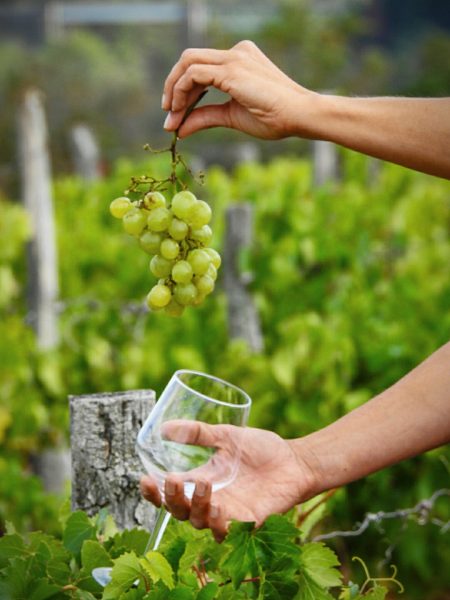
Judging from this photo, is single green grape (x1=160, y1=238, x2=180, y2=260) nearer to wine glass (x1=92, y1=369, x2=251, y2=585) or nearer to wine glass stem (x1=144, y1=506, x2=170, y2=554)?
wine glass (x1=92, y1=369, x2=251, y2=585)

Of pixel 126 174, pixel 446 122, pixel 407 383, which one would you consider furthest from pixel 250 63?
pixel 126 174

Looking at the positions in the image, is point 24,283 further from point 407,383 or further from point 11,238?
point 407,383

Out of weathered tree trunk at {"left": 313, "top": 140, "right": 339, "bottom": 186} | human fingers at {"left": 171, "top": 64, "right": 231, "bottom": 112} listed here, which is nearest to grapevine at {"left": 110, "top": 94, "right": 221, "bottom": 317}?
human fingers at {"left": 171, "top": 64, "right": 231, "bottom": 112}

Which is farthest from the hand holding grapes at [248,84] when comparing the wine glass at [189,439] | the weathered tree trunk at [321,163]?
the weathered tree trunk at [321,163]

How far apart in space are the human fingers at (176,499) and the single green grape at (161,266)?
29cm

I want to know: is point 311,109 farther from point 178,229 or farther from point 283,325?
point 283,325

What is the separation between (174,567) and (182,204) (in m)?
0.48

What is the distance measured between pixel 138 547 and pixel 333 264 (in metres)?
3.69

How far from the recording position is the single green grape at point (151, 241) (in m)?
1.63

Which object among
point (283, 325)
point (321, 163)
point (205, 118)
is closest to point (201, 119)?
point (205, 118)

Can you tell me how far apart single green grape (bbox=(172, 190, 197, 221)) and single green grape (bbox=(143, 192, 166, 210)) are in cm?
4

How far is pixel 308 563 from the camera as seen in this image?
1.60m

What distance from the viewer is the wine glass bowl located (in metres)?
1.57

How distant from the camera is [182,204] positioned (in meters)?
1.59
